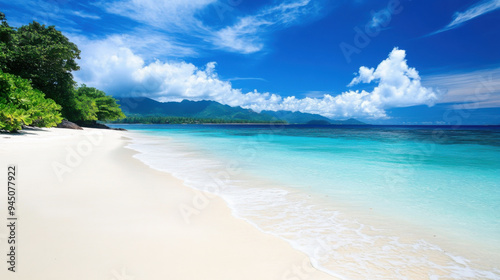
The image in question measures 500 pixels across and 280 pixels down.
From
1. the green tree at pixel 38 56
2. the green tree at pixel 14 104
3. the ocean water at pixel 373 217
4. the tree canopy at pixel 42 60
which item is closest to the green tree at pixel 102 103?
the tree canopy at pixel 42 60

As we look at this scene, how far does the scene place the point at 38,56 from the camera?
2550 centimetres

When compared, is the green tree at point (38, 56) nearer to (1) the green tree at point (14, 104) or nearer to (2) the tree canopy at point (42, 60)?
(2) the tree canopy at point (42, 60)

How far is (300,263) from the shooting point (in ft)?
10.6

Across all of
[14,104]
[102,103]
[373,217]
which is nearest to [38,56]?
[14,104]

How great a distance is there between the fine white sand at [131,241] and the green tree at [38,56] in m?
24.2

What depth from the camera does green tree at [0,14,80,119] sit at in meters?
24.1

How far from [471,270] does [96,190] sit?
294 inches

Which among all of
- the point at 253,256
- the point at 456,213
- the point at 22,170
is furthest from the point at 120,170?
the point at 456,213

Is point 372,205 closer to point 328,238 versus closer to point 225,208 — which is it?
point 328,238

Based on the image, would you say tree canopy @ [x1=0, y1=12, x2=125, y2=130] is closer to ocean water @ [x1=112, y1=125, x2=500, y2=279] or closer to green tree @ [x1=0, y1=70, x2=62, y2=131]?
green tree @ [x1=0, y1=70, x2=62, y2=131]

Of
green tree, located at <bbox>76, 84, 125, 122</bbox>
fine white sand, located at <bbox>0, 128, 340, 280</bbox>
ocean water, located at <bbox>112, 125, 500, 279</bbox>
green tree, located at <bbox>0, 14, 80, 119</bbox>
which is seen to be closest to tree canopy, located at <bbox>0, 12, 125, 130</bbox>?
green tree, located at <bbox>0, 14, 80, 119</bbox>

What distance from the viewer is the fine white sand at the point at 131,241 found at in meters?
2.83

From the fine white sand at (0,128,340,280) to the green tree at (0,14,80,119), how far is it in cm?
2425

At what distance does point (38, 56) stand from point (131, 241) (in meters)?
31.9
